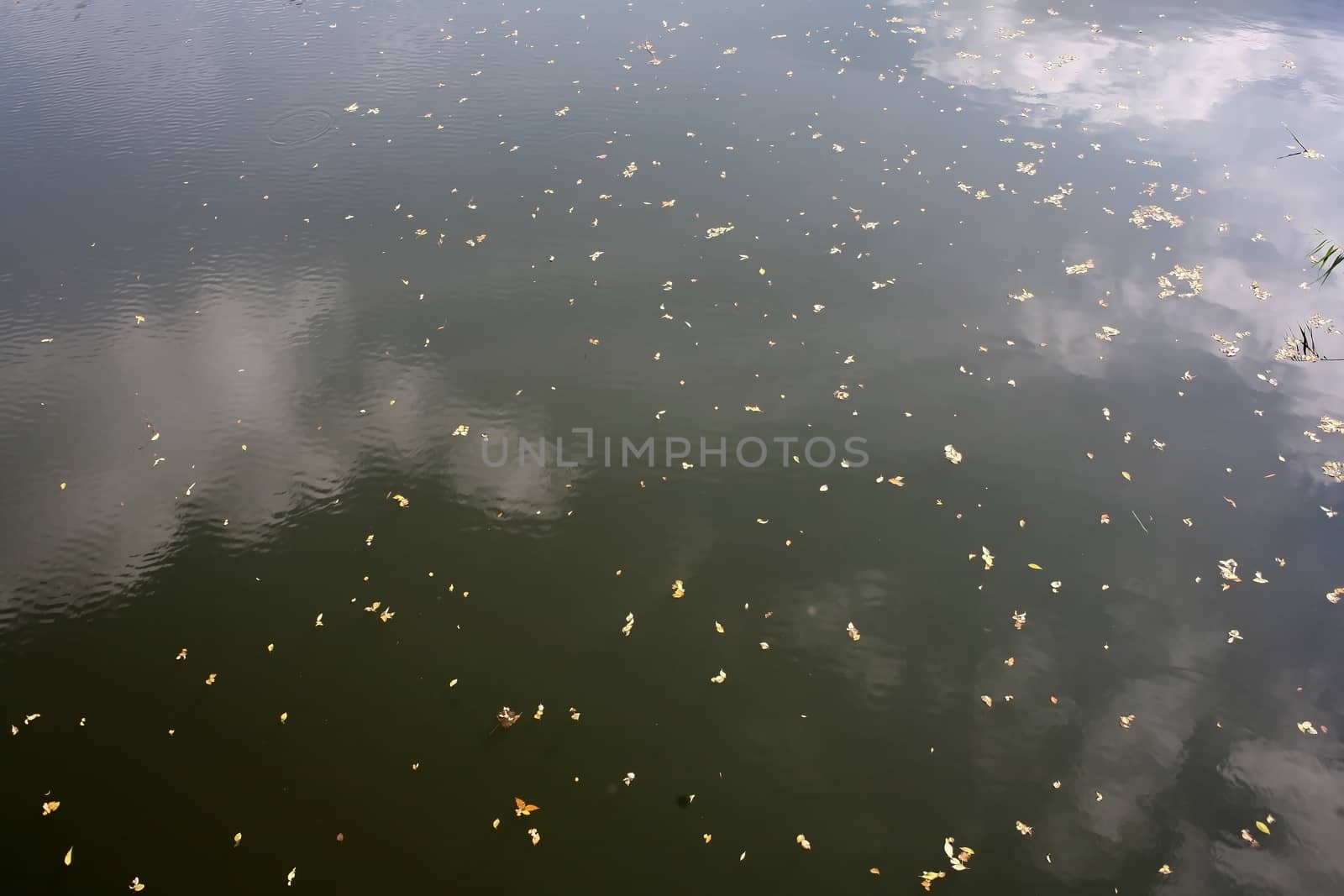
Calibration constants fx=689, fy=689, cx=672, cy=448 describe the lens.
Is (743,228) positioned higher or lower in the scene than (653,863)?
higher

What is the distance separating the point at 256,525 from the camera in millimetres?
6309

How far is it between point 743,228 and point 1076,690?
22.6 ft

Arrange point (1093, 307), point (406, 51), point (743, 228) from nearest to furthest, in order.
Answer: point (1093, 307) < point (743, 228) < point (406, 51)

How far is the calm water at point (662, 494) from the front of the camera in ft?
15.5

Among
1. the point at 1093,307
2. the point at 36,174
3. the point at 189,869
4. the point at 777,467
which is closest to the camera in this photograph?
the point at 189,869

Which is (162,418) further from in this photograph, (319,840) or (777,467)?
(777,467)

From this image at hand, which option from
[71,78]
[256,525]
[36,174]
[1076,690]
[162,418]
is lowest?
[1076,690]

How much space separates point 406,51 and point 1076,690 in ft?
50.4

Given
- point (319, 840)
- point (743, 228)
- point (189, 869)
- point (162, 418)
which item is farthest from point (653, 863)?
point (743, 228)

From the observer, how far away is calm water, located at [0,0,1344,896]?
4730 mm

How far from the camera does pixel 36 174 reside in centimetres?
1045

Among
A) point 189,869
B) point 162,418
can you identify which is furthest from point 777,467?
point 162,418

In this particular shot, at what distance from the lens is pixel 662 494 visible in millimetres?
6684

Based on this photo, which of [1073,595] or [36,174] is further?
[36,174]
